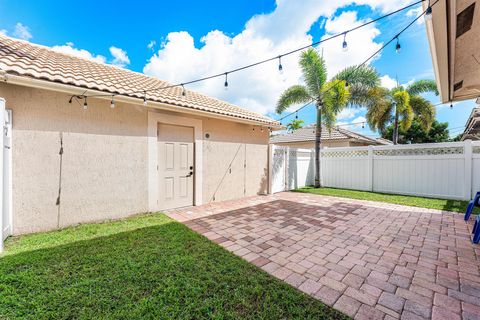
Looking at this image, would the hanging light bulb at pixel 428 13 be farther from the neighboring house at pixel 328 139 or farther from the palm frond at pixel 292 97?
the neighboring house at pixel 328 139

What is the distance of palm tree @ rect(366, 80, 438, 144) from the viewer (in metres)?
12.8

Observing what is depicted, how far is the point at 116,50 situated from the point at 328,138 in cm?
1551

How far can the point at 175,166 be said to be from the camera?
6.39m

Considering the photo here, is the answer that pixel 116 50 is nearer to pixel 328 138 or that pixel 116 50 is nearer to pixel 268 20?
pixel 268 20

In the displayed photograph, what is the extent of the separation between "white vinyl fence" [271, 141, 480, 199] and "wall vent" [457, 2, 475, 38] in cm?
670

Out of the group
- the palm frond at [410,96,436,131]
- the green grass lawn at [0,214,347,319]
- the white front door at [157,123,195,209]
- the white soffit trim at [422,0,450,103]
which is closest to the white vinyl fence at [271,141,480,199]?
the white front door at [157,123,195,209]

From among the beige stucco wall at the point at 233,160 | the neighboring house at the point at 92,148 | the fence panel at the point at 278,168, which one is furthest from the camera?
the fence panel at the point at 278,168

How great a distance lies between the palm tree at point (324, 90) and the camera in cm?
1010

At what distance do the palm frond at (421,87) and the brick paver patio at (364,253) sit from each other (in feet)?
35.9

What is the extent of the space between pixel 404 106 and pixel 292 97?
25.3 ft

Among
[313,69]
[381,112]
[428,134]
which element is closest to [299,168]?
[313,69]

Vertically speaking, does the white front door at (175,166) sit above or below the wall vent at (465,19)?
below

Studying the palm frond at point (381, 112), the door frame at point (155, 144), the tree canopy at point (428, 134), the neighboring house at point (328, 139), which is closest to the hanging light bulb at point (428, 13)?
the door frame at point (155, 144)

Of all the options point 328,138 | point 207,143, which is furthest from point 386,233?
point 328,138
